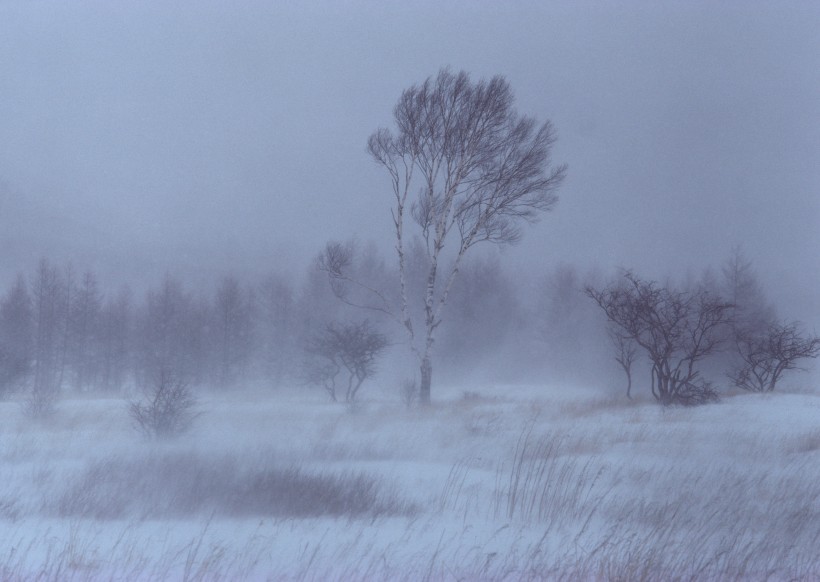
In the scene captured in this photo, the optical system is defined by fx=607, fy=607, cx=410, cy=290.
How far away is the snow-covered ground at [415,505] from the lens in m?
4.50

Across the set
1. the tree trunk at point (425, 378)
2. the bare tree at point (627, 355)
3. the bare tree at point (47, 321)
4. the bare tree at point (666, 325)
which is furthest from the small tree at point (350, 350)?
the bare tree at point (47, 321)

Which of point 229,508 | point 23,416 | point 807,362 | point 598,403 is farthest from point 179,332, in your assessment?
point 807,362

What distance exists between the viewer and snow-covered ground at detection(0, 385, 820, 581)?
4496mm

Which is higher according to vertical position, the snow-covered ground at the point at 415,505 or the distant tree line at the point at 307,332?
the distant tree line at the point at 307,332

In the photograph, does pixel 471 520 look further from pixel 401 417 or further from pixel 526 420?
pixel 401 417

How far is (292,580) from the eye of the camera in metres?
4.29

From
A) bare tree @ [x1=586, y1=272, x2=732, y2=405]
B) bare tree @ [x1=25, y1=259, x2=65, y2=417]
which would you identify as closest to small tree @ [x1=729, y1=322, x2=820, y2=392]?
bare tree @ [x1=586, y1=272, x2=732, y2=405]

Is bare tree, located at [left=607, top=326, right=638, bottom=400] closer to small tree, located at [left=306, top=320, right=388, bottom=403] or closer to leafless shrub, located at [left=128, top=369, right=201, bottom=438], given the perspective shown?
small tree, located at [left=306, top=320, right=388, bottom=403]

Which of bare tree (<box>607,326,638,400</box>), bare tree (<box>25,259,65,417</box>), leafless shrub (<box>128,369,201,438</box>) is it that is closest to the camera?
leafless shrub (<box>128,369,201,438</box>)

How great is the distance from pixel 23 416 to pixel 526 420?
34.8 feet

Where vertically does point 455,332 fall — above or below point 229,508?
above

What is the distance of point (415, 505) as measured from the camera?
596 cm

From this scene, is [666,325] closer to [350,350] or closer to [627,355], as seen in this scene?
[627,355]

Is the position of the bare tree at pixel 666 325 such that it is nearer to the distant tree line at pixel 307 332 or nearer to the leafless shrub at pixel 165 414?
the distant tree line at pixel 307 332
